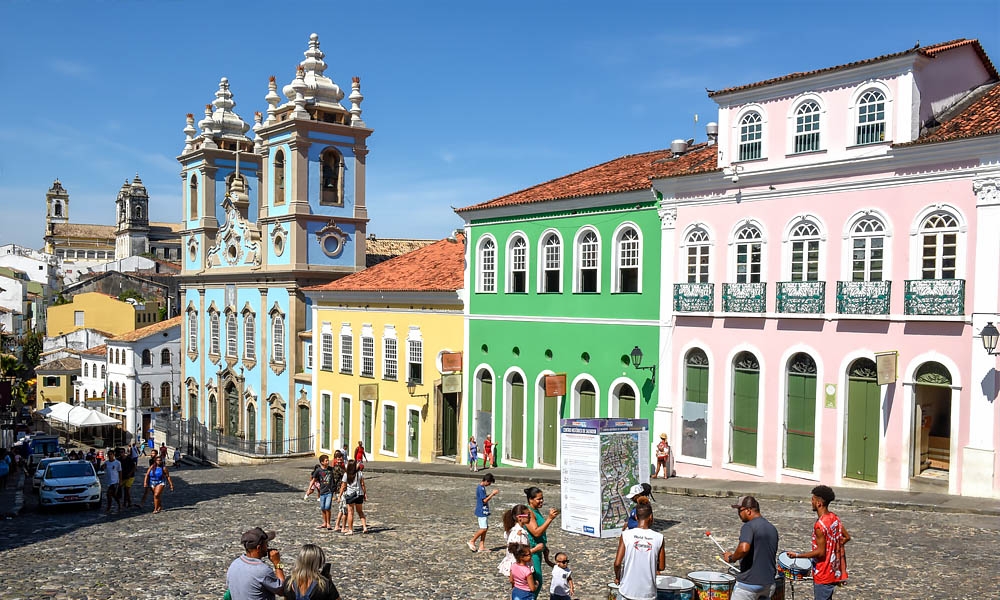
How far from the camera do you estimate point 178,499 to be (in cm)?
2267

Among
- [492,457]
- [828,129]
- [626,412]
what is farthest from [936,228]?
A: [492,457]

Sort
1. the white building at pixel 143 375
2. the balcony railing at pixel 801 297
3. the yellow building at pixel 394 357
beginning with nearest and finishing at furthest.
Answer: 1. the balcony railing at pixel 801 297
2. the yellow building at pixel 394 357
3. the white building at pixel 143 375

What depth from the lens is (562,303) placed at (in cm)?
2650

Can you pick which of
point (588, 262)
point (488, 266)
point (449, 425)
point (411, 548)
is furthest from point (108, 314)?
point (411, 548)

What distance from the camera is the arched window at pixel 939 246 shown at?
1841 centimetres

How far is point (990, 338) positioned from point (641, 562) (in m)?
12.2

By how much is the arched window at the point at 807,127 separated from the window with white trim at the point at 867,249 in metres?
2.15

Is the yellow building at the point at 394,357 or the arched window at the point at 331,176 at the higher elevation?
the arched window at the point at 331,176

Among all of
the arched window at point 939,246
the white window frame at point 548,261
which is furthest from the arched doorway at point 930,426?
the white window frame at point 548,261

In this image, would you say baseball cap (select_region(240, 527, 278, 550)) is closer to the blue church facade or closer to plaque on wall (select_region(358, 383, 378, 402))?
plaque on wall (select_region(358, 383, 378, 402))

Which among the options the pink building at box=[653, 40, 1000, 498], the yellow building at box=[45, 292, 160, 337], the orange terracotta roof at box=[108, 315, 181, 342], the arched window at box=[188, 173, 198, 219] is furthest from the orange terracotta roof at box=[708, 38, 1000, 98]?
the yellow building at box=[45, 292, 160, 337]

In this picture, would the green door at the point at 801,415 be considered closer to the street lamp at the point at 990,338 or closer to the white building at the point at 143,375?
the street lamp at the point at 990,338

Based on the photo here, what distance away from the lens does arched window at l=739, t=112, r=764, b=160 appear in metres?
21.7

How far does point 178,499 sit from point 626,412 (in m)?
11.8
